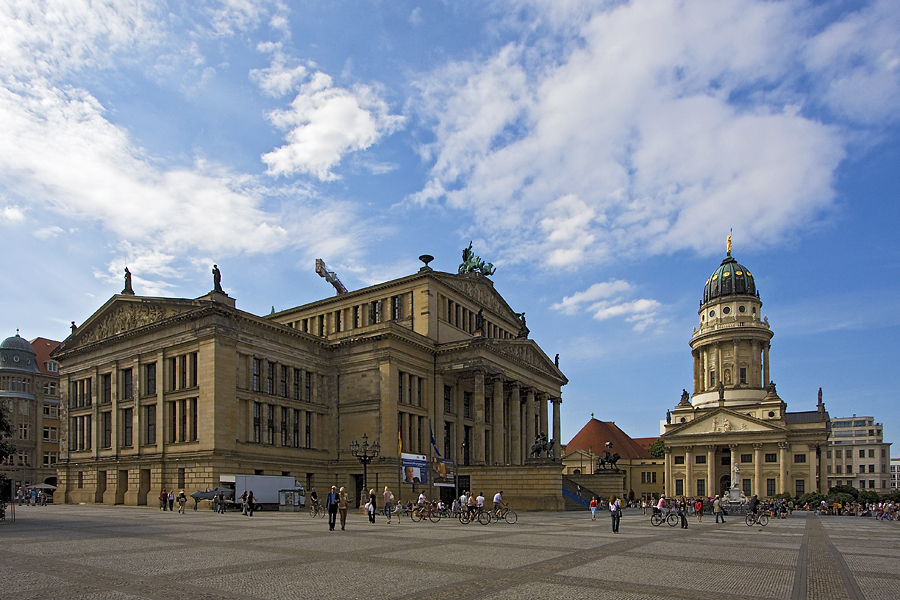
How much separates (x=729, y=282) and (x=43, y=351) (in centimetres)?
10924

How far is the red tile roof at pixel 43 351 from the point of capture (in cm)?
9336

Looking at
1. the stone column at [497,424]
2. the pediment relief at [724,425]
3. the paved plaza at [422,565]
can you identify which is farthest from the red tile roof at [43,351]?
the pediment relief at [724,425]

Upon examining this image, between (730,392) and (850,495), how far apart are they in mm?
32378

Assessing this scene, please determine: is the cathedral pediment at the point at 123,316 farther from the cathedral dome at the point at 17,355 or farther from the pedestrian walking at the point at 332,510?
the cathedral dome at the point at 17,355

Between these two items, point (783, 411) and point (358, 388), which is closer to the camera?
point (358, 388)

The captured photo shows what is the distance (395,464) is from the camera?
55438 millimetres

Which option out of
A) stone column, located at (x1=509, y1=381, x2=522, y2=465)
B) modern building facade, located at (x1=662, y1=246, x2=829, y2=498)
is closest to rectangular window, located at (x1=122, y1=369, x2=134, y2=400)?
stone column, located at (x1=509, y1=381, x2=522, y2=465)

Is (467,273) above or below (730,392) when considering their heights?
above

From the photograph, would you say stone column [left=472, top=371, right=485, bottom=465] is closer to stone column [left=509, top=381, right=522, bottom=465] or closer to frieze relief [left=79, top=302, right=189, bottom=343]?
stone column [left=509, top=381, right=522, bottom=465]

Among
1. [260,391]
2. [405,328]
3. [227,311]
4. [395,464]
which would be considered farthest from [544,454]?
[227,311]

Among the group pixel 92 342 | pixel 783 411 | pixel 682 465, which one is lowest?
pixel 682 465

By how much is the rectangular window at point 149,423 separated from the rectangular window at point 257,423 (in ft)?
26.0

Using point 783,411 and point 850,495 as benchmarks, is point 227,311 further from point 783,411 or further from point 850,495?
point 783,411

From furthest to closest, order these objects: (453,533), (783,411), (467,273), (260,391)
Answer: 1. (783,411)
2. (467,273)
3. (260,391)
4. (453,533)
